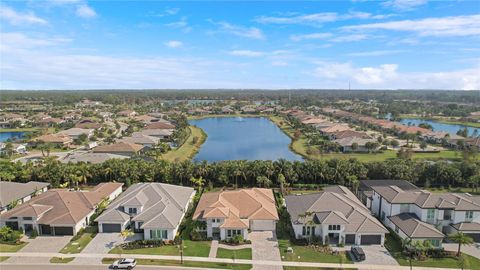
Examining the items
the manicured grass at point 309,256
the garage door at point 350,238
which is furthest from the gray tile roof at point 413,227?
the manicured grass at point 309,256

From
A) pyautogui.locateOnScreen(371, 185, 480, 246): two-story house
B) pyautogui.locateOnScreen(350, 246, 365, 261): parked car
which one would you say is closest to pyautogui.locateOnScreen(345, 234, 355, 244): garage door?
pyautogui.locateOnScreen(350, 246, 365, 261): parked car

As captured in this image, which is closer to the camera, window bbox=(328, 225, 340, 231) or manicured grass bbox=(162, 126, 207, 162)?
window bbox=(328, 225, 340, 231)

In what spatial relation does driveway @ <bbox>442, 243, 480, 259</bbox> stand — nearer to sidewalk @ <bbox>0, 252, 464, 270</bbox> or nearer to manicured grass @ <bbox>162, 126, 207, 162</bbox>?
sidewalk @ <bbox>0, 252, 464, 270</bbox>

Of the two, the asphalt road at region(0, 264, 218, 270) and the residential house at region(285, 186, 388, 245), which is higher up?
the residential house at region(285, 186, 388, 245)

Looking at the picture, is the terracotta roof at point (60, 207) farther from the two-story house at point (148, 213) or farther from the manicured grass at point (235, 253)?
the manicured grass at point (235, 253)

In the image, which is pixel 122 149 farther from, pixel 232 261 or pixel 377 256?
pixel 377 256

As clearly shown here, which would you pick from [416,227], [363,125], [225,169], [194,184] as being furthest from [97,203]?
[363,125]

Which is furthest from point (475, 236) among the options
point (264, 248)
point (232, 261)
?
point (232, 261)
